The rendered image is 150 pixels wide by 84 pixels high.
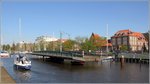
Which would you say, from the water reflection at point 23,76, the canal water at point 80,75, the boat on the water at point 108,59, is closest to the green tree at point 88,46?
the boat on the water at point 108,59

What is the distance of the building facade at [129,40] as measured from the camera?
154 m

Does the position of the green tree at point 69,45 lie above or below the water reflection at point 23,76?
above

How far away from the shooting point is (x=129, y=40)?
505ft

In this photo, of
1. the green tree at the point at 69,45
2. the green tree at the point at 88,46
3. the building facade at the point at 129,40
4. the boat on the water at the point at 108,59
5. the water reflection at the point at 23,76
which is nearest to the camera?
the water reflection at the point at 23,76

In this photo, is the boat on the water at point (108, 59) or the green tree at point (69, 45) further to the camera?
the green tree at point (69, 45)

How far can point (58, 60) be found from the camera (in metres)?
92.2

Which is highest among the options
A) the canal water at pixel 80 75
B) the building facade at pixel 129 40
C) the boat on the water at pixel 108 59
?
the building facade at pixel 129 40

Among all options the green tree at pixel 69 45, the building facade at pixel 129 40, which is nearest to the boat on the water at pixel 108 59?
the green tree at pixel 69 45

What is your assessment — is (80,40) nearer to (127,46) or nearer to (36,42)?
(127,46)

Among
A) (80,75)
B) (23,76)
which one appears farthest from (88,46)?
(23,76)

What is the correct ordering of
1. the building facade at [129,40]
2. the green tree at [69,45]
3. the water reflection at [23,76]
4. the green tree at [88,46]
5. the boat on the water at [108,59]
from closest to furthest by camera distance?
1. the water reflection at [23,76]
2. the boat on the water at [108,59]
3. the green tree at [88,46]
4. the green tree at [69,45]
5. the building facade at [129,40]

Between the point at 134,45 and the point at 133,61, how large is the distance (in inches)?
2986

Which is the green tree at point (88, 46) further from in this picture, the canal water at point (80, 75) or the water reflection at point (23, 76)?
the water reflection at point (23, 76)

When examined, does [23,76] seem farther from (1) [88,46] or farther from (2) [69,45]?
(2) [69,45]
